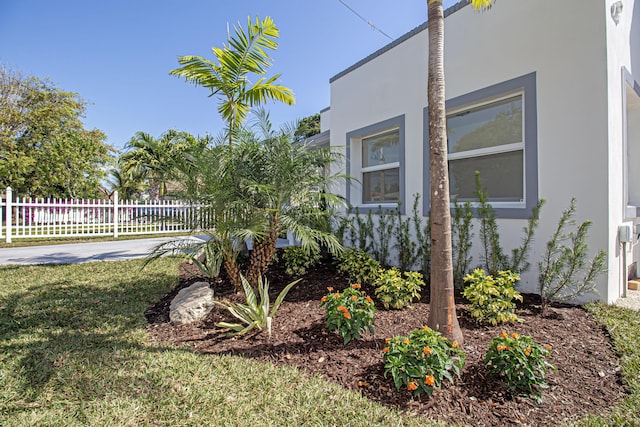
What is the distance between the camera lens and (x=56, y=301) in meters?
4.03

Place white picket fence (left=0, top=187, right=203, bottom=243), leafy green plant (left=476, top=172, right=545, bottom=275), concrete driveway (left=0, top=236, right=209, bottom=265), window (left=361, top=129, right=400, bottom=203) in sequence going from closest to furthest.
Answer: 1. leafy green plant (left=476, top=172, right=545, bottom=275)
2. window (left=361, top=129, right=400, bottom=203)
3. concrete driveway (left=0, top=236, right=209, bottom=265)
4. white picket fence (left=0, top=187, right=203, bottom=243)

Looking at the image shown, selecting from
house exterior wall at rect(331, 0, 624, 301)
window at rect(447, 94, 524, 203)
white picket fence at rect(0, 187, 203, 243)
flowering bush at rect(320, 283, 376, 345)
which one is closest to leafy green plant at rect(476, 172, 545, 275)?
house exterior wall at rect(331, 0, 624, 301)

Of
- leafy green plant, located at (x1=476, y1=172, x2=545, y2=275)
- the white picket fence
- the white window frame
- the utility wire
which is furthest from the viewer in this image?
the white picket fence

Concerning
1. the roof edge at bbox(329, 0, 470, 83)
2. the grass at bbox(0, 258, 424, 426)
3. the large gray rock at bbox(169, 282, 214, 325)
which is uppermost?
the roof edge at bbox(329, 0, 470, 83)

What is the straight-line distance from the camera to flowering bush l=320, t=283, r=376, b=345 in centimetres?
267

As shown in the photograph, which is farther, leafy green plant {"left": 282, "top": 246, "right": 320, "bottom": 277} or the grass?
leafy green plant {"left": 282, "top": 246, "right": 320, "bottom": 277}

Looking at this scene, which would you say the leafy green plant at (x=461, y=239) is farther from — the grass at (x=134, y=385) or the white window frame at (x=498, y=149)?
the grass at (x=134, y=385)

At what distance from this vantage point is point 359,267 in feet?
14.8

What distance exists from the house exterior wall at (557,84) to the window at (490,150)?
1.03ft

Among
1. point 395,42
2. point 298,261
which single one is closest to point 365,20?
point 395,42

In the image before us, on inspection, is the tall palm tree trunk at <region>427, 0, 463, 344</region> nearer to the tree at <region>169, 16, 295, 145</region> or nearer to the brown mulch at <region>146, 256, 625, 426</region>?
the brown mulch at <region>146, 256, 625, 426</region>

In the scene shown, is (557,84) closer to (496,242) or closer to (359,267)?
(496,242)

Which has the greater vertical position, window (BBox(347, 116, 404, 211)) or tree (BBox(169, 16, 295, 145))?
tree (BBox(169, 16, 295, 145))

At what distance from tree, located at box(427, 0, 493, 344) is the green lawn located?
0.95 meters
